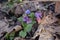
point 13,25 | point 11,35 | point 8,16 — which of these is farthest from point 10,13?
point 11,35

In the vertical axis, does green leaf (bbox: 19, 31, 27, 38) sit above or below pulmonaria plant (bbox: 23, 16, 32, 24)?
below

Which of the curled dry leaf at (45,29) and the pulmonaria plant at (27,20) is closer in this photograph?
the curled dry leaf at (45,29)

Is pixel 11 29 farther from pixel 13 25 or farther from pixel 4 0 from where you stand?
pixel 4 0

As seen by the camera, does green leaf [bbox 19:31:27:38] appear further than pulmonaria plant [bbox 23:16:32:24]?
No

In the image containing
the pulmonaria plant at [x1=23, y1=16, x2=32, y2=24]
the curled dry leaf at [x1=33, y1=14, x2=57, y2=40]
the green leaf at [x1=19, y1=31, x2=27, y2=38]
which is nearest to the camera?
the curled dry leaf at [x1=33, y1=14, x2=57, y2=40]

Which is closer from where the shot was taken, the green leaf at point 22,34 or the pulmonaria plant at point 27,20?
the green leaf at point 22,34

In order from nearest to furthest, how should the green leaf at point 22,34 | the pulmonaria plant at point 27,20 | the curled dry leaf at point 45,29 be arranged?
the curled dry leaf at point 45,29, the green leaf at point 22,34, the pulmonaria plant at point 27,20

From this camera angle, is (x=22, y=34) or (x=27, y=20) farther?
(x=27, y=20)

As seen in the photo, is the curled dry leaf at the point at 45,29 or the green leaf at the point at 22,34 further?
the green leaf at the point at 22,34

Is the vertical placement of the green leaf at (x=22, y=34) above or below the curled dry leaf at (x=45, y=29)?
below

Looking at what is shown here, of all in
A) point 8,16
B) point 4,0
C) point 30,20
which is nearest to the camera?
point 30,20

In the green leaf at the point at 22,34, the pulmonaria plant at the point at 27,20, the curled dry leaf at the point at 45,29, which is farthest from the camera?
the pulmonaria plant at the point at 27,20
